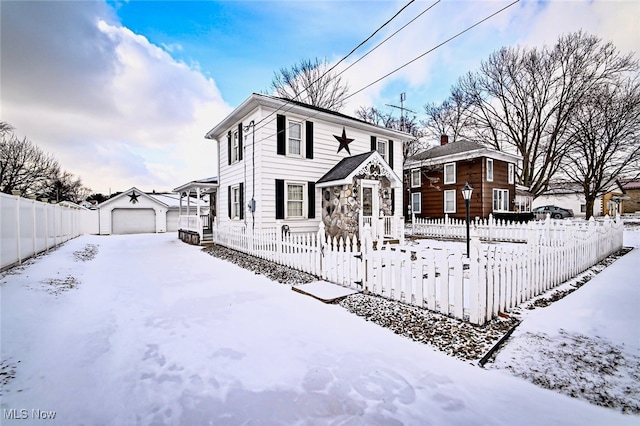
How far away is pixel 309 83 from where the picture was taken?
22906 millimetres

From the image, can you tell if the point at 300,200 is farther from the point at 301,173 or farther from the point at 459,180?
the point at 459,180

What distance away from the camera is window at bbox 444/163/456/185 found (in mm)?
19906

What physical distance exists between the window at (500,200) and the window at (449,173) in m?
2.85

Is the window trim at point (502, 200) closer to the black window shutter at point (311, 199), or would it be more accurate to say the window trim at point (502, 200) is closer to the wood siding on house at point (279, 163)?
the wood siding on house at point (279, 163)

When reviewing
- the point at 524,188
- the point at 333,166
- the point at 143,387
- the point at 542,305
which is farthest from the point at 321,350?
the point at 524,188

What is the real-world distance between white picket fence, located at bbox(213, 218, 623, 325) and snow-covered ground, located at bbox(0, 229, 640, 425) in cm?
51

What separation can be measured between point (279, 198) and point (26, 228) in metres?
7.52

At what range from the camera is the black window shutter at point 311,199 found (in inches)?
457

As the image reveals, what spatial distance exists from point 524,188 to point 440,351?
25.6 m

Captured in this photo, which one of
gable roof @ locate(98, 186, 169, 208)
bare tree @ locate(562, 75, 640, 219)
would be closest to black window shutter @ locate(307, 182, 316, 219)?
gable roof @ locate(98, 186, 169, 208)

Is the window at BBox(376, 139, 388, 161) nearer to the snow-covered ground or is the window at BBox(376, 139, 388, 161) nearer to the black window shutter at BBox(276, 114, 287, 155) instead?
the black window shutter at BBox(276, 114, 287, 155)

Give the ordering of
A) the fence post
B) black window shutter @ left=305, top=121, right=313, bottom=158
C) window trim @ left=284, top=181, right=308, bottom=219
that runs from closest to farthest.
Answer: the fence post < window trim @ left=284, top=181, right=308, bottom=219 < black window shutter @ left=305, top=121, right=313, bottom=158

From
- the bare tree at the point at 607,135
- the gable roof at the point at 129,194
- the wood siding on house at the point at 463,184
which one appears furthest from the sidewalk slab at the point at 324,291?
the bare tree at the point at 607,135

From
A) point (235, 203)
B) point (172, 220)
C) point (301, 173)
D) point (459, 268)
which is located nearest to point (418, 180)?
point (301, 173)
